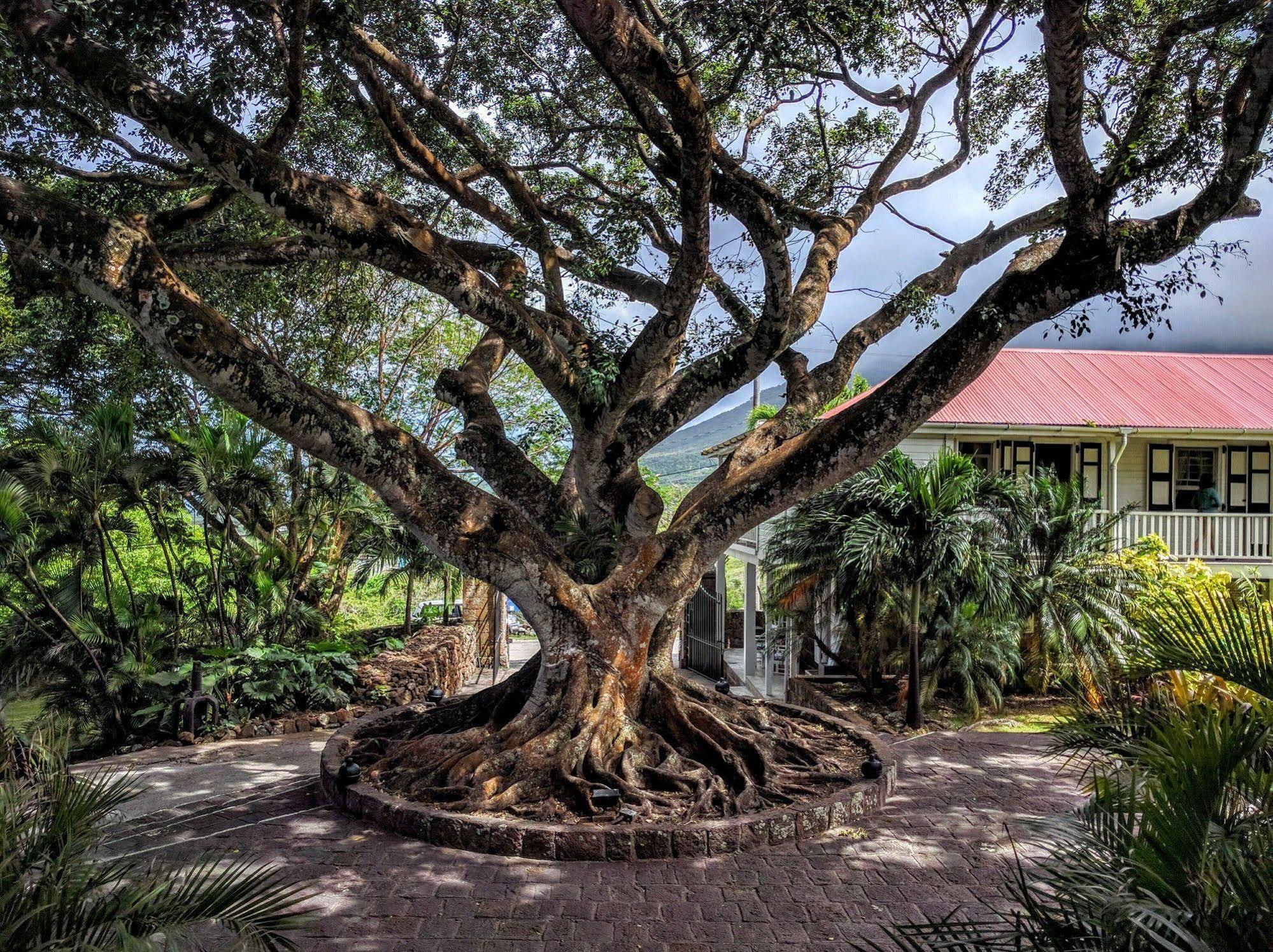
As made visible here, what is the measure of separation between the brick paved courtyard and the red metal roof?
1020cm

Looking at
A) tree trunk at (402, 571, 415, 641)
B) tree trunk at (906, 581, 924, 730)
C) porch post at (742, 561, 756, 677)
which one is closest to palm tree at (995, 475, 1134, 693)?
tree trunk at (906, 581, 924, 730)

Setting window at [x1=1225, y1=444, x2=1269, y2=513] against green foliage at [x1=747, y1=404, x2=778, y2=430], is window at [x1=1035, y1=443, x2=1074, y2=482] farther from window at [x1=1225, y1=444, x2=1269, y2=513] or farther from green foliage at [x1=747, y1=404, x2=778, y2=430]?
green foliage at [x1=747, y1=404, x2=778, y2=430]

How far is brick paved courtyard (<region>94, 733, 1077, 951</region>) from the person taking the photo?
489cm

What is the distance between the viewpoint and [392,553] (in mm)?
15125

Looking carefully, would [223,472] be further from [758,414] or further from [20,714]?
[758,414]

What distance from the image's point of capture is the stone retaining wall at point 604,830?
6.07m

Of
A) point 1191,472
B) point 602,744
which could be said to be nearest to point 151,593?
point 602,744

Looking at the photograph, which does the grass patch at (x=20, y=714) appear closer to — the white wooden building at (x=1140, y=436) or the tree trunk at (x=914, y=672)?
the tree trunk at (x=914, y=672)

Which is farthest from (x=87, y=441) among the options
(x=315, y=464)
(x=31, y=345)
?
(x=31, y=345)

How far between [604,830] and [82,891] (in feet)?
12.7

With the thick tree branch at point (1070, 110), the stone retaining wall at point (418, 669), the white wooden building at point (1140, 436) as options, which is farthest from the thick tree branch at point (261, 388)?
the white wooden building at point (1140, 436)

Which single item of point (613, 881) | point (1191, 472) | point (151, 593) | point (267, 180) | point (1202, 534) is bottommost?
point (613, 881)

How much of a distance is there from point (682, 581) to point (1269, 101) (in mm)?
5553

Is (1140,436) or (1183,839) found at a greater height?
(1140,436)
